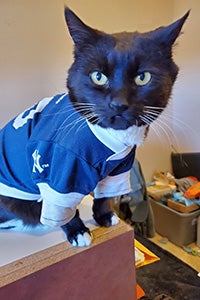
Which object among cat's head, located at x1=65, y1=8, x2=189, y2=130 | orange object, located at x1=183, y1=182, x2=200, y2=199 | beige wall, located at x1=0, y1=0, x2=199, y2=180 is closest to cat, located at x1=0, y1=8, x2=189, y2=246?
cat's head, located at x1=65, y1=8, x2=189, y2=130

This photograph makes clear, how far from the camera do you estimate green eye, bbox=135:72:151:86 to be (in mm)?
549

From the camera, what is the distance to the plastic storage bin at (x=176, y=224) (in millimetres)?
1791

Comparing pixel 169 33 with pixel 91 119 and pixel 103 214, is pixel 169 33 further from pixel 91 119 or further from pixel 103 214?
pixel 103 214

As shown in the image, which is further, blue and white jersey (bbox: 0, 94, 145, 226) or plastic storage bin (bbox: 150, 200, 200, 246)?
plastic storage bin (bbox: 150, 200, 200, 246)

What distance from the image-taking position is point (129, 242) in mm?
807

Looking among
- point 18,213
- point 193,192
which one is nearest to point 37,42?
point 18,213

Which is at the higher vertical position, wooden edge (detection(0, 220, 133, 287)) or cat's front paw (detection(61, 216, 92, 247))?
cat's front paw (detection(61, 216, 92, 247))

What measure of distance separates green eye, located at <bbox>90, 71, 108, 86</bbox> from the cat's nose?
0.05m

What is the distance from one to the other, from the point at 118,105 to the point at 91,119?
0.28 ft

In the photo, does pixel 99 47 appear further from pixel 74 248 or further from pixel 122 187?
pixel 74 248

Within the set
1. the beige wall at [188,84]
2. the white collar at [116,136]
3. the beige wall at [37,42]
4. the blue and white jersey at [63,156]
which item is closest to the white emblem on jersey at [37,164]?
the blue and white jersey at [63,156]

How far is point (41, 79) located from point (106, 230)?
0.84 metres

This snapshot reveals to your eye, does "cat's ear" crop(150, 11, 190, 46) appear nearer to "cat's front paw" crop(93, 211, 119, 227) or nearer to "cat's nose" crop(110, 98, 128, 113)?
"cat's nose" crop(110, 98, 128, 113)

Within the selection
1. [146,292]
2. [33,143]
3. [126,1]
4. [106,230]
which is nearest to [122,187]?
[106,230]
